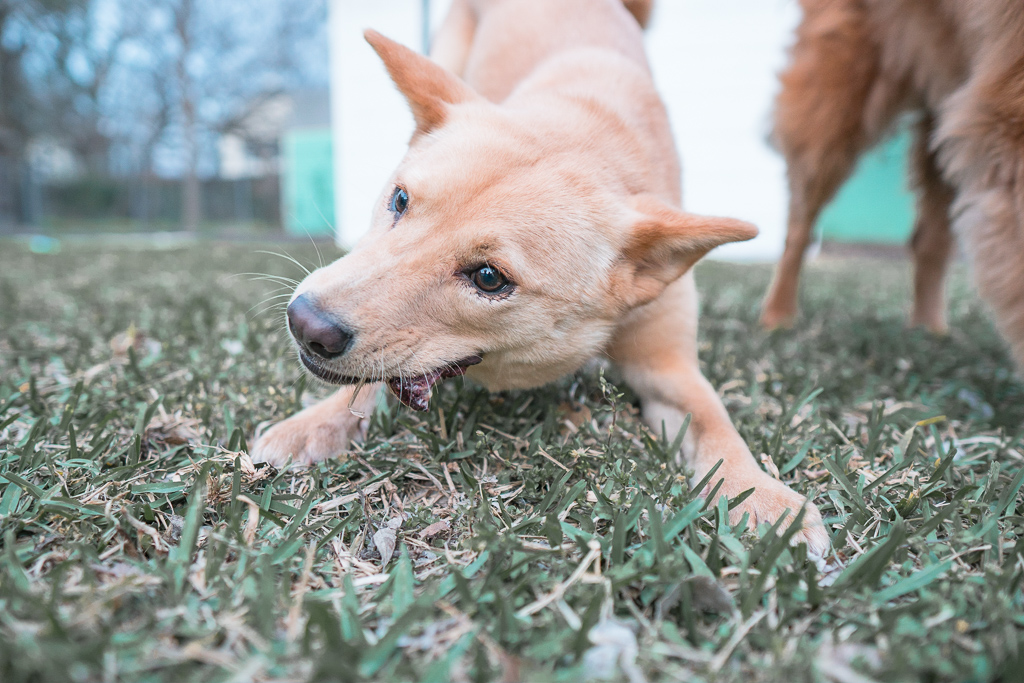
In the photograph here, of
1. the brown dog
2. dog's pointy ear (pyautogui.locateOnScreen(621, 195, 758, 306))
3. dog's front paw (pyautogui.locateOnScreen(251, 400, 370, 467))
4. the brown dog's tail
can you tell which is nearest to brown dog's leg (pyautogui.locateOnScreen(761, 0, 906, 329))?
the brown dog

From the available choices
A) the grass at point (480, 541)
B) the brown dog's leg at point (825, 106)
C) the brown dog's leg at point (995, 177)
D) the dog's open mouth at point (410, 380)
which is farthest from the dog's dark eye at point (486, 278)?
the brown dog's leg at point (825, 106)

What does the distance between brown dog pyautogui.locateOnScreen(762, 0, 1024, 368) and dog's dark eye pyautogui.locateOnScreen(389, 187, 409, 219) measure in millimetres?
1994

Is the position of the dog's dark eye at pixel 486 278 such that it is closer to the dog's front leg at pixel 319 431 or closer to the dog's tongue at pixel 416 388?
the dog's tongue at pixel 416 388

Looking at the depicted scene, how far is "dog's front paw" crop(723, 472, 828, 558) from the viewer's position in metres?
1.42

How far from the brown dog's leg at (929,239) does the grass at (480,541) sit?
138cm

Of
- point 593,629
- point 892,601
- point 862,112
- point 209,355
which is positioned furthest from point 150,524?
point 862,112

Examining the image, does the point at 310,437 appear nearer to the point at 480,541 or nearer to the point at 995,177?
the point at 480,541

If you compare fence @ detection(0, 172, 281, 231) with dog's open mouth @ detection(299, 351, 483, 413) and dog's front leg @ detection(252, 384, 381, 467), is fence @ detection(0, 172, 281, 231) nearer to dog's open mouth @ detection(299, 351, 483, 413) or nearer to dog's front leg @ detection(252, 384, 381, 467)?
dog's front leg @ detection(252, 384, 381, 467)

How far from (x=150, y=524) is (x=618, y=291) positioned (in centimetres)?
140

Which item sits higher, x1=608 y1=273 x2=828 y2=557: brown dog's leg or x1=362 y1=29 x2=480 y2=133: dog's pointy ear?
x1=362 y1=29 x2=480 y2=133: dog's pointy ear

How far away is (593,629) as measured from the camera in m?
1.12

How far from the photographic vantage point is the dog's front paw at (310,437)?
1727 millimetres

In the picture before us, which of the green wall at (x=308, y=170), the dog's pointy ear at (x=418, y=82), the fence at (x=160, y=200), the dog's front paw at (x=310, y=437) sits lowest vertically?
the fence at (x=160, y=200)

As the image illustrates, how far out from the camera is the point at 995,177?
7.18ft
